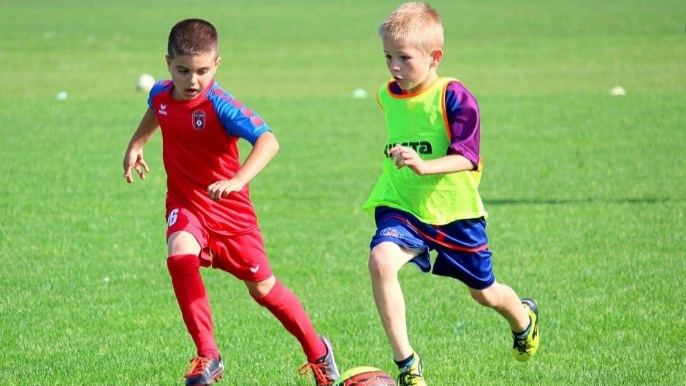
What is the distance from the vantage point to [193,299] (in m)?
6.32

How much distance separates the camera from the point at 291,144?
17.8 metres

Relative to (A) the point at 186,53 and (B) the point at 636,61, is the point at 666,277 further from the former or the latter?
(B) the point at 636,61

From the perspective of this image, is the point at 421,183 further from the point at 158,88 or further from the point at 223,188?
the point at 158,88

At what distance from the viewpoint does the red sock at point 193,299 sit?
624 centimetres

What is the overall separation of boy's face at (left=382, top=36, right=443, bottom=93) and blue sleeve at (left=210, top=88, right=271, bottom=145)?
69 cm

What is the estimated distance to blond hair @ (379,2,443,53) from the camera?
6.28m

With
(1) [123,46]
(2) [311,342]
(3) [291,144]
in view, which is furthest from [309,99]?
(2) [311,342]

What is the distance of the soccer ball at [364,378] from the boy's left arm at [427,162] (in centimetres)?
99

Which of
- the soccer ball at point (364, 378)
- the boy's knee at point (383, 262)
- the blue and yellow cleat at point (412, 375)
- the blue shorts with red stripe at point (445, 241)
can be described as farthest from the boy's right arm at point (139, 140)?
the blue and yellow cleat at point (412, 375)

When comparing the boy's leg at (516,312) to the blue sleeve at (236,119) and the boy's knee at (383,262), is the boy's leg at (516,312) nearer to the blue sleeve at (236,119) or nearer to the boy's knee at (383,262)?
the boy's knee at (383,262)

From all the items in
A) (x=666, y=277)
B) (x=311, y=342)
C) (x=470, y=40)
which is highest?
(x=311, y=342)

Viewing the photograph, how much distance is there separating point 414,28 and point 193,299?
5.58 ft

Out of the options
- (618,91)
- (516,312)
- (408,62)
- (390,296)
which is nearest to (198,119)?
(408,62)

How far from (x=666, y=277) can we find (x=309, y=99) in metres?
14.4
